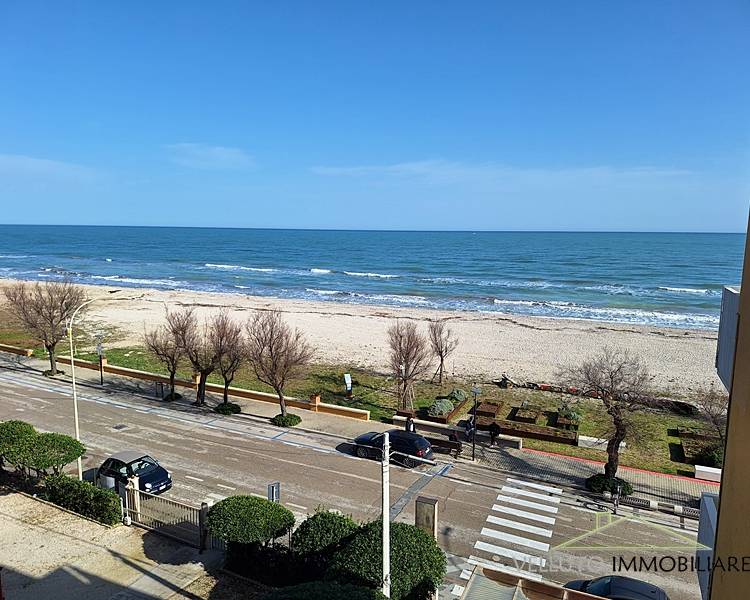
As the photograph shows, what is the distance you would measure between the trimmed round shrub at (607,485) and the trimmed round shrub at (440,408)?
328 inches

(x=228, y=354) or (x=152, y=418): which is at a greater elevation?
(x=228, y=354)

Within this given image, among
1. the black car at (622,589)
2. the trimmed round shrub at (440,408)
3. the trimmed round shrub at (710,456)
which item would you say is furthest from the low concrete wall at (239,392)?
the black car at (622,589)

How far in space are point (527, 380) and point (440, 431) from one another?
11.4 metres

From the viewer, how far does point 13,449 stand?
16688 mm

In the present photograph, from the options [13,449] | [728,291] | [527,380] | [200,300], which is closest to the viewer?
[728,291]

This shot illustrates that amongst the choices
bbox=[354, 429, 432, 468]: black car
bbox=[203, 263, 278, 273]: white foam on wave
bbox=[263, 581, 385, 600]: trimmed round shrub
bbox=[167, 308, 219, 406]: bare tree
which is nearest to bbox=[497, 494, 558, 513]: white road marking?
bbox=[354, 429, 432, 468]: black car

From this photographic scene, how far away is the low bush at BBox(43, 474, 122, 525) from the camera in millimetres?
15484

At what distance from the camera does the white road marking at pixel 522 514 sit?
16625mm

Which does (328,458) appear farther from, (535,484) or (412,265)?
(412,265)

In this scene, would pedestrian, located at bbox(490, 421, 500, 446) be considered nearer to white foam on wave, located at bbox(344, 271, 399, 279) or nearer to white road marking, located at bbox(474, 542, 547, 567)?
white road marking, located at bbox(474, 542, 547, 567)

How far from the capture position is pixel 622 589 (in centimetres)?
1166

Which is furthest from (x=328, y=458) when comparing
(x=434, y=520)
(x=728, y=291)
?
(x=728, y=291)

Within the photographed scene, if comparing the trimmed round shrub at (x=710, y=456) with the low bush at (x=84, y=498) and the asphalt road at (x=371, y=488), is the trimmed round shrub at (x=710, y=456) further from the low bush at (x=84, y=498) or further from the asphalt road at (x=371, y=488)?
the low bush at (x=84, y=498)

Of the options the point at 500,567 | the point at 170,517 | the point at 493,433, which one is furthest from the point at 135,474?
the point at 493,433
